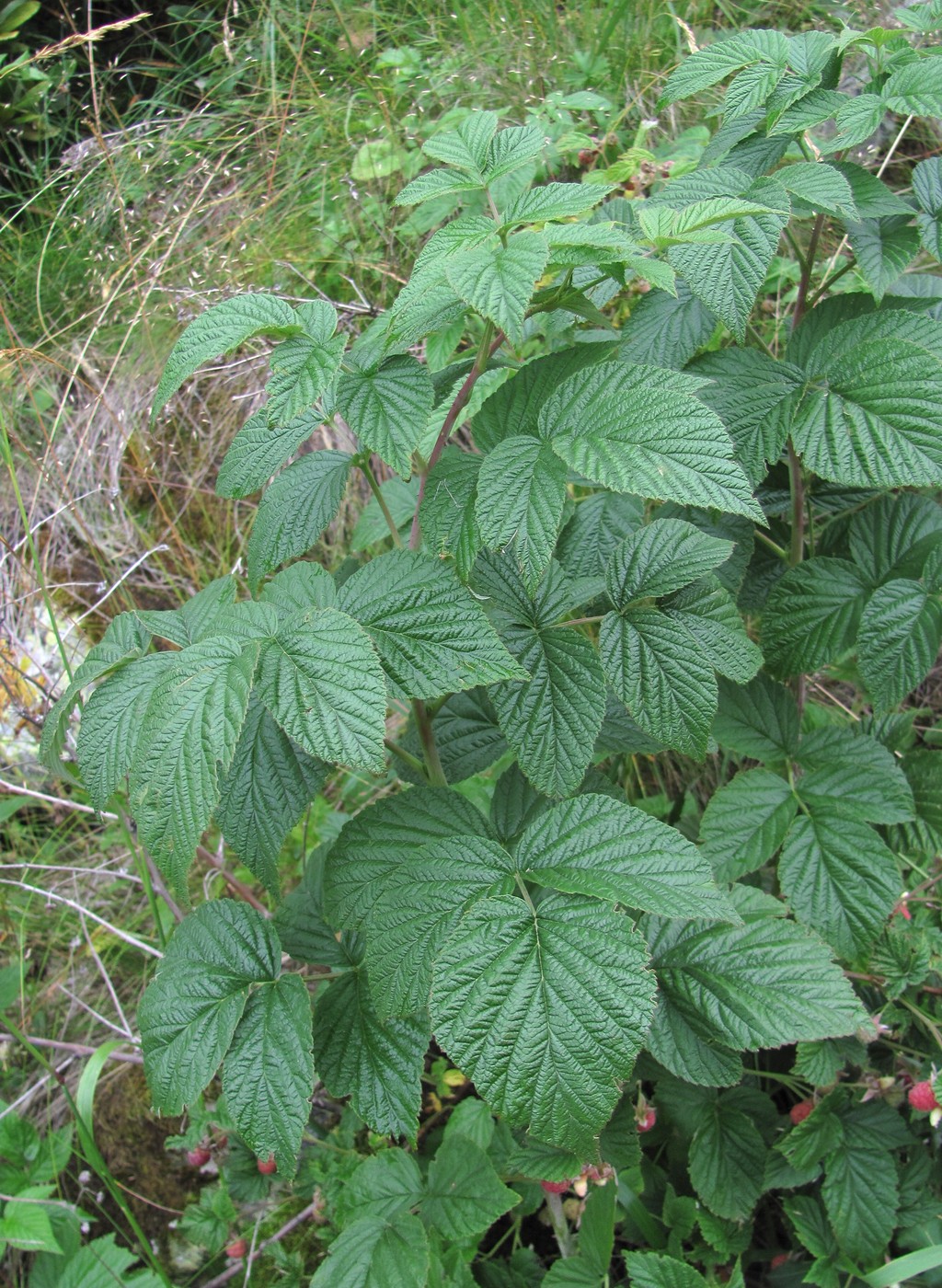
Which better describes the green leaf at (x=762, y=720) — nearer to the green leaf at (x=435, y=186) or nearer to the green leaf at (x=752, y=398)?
the green leaf at (x=752, y=398)

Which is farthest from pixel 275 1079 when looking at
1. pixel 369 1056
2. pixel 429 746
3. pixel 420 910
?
pixel 429 746

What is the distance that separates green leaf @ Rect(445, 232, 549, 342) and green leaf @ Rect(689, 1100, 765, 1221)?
924 mm

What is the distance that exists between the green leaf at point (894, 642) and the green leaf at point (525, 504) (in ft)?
1.38

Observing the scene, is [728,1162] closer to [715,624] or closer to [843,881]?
[843,881]

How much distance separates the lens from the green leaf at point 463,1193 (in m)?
0.98

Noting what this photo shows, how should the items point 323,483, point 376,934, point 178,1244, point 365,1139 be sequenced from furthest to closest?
point 178,1244 < point 365,1139 < point 323,483 < point 376,934

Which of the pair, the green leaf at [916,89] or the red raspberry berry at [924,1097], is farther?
the red raspberry berry at [924,1097]

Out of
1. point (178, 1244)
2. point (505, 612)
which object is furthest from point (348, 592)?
point (178, 1244)

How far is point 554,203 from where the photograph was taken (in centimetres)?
76

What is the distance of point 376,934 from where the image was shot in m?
0.78

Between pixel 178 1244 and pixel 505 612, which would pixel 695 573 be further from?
pixel 178 1244

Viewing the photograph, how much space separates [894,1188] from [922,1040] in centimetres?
16

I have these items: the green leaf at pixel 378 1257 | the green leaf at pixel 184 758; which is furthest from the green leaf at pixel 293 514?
the green leaf at pixel 378 1257

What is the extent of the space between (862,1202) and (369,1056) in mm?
625
